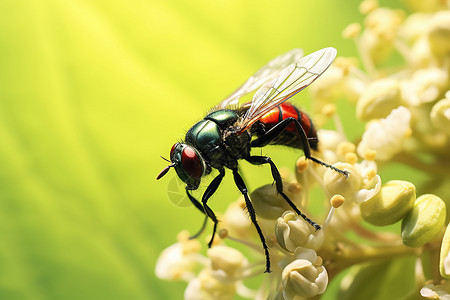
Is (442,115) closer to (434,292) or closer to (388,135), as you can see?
(388,135)

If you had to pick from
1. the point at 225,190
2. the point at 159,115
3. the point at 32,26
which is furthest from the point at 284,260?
the point at 32,26

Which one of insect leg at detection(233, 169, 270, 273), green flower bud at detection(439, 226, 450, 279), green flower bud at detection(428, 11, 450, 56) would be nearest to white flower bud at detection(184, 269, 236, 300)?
insect leg at detection(233, 169, 270, 273)

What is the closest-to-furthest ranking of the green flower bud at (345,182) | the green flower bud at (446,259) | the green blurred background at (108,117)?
1. the green flower bud at (446,259)
2. the green flower bud at (345,182)
3. the green blurred background at (108,117)

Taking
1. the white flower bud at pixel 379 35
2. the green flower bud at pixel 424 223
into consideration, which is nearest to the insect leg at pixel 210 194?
the green flower bud at pixel 424 223

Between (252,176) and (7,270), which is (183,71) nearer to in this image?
(252,176)

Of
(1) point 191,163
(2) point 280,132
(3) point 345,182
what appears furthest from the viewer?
(2) point 280,132

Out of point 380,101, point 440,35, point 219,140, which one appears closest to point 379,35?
point 440,35

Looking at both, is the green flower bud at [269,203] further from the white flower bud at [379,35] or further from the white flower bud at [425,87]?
the white flower bud at [379,35]
